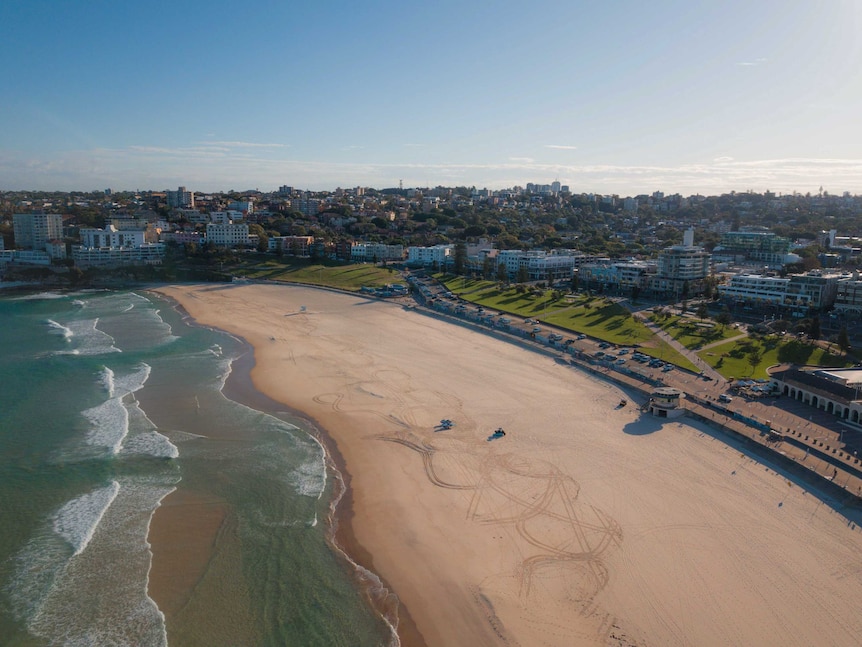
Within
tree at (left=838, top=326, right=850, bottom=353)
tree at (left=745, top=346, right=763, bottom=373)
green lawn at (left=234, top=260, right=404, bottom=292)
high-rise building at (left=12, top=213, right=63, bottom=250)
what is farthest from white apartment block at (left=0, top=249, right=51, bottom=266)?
tree at (left=838, top=326, right=850, bottom=353)

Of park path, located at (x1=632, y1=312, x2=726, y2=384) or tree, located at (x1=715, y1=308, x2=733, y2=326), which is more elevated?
tree, located at (x1=715, y1=308, x2=733, y2=326)

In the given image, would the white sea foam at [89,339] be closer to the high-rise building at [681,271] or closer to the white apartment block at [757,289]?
the high-rise building at [681,271]

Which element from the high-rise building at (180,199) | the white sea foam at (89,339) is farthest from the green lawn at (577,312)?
→ the high-rise building at (180,199)

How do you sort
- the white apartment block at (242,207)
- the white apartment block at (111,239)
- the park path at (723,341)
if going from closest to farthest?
the park path at (723,341) < the white apartment block at (111,239) < the white apartment block at (242,207)

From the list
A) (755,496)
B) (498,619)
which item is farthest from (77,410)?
(755,496)

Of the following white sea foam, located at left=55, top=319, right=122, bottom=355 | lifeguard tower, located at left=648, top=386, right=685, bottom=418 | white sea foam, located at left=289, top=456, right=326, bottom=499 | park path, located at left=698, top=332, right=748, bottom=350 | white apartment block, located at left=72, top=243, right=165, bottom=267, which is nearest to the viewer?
white sea foam, located at left=289, top=456, right=326, bottom=499

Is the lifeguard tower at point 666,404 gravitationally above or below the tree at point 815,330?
below

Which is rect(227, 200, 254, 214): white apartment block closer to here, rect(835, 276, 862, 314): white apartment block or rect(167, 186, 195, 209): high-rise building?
rect(167, 186, 195, 209): high-rise building

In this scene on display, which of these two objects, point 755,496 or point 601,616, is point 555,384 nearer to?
point 755,496
